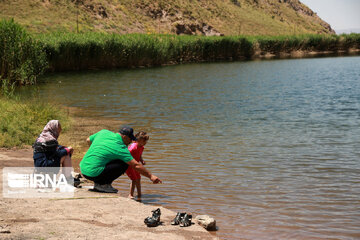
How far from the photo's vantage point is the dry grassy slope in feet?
196

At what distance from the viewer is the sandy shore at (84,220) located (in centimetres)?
545

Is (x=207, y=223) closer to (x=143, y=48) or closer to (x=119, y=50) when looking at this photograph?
(x=119, y=50)

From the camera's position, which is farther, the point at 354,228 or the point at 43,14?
the point at 43,14

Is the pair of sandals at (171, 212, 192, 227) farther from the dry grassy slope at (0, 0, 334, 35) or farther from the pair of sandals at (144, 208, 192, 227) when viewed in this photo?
the dry grassy slope at (0, 0, 334, 35)

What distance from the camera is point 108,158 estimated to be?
24.0 feet

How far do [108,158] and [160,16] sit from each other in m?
78.4

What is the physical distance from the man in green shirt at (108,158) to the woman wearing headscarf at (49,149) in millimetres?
468

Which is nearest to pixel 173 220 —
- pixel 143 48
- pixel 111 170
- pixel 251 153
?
pixel 111 170

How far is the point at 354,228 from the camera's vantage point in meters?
6.75

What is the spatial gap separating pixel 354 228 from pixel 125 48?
40207 mm

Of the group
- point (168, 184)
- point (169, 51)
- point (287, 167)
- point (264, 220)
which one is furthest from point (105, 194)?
point (169, 51)

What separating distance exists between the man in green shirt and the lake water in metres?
0.92

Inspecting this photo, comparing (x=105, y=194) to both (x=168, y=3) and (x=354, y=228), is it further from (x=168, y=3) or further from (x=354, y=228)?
(x=168, y=3)

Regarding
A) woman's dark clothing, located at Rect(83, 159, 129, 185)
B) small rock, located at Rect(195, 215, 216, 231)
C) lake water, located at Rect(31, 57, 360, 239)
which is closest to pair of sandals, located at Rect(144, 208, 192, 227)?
small rock, located at Rect(195, 215, 216, 231)
